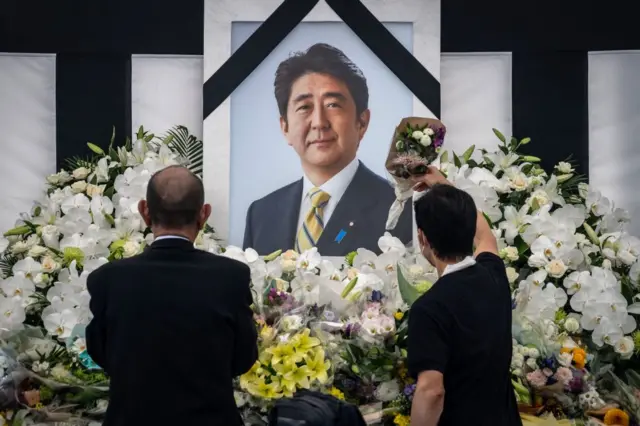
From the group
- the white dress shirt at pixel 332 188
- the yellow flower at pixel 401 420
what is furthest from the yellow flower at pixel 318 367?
the white dress shirt at pixel 332 188

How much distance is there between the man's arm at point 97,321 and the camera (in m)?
2.08

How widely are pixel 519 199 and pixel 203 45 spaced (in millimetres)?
1687

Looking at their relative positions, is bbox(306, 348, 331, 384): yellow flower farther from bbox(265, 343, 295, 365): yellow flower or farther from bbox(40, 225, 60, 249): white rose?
bbox(40, 225, 60, 249): white rose

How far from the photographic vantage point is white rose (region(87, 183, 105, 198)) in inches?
137

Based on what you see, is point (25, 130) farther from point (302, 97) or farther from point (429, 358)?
point (429, 358)

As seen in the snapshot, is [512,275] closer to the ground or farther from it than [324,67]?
closer to the ground

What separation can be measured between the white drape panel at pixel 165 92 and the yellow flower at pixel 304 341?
1.50 m

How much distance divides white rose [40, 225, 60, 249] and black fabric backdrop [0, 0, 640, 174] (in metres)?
0.63

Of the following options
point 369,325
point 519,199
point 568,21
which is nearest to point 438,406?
point 369,325

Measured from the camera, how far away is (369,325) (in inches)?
111

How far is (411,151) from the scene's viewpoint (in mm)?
2859

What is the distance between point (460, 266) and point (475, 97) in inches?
76.0

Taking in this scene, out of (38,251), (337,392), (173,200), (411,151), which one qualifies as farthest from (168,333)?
(38,251)

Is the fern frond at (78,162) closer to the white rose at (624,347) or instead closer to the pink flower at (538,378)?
the pink flower at (538,378)
